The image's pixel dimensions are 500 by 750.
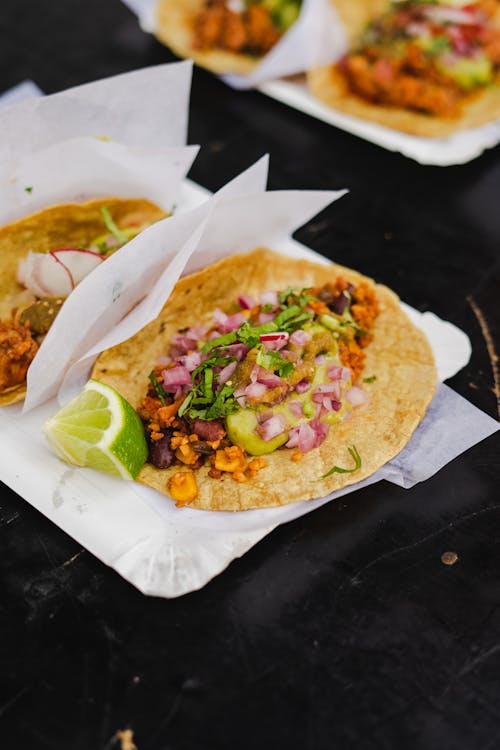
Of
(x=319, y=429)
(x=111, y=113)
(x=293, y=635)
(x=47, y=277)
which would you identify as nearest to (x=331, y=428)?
(x=319, y=429)

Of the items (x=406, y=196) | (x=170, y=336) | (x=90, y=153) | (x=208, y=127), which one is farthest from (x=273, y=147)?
(x=170, y=336)

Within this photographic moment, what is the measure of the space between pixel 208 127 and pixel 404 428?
9.33 ft

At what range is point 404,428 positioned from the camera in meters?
3.47

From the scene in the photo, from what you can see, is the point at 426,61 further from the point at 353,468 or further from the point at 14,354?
the point at 14,354

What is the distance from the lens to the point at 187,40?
18.9 feet

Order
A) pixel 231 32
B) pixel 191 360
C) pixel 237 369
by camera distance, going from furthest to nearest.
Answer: pixel 231 32
pixel 191 360
pixel 237 369

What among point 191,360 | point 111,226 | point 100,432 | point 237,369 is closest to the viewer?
point 100,432

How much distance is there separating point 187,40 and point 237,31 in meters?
0.36

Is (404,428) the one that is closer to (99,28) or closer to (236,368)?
(236,368)

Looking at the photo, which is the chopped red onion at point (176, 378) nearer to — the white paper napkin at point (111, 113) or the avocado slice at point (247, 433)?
the avocado slice at point (247, 433)

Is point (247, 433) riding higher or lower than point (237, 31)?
lower

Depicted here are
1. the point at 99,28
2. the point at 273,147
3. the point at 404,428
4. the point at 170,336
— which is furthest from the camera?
the point at 99,28

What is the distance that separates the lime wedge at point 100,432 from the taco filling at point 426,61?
3.01 meters

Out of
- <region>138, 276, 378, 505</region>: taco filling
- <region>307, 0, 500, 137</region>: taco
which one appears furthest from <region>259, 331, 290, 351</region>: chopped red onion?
<region>307, 0, 500, 137</region>: taco
